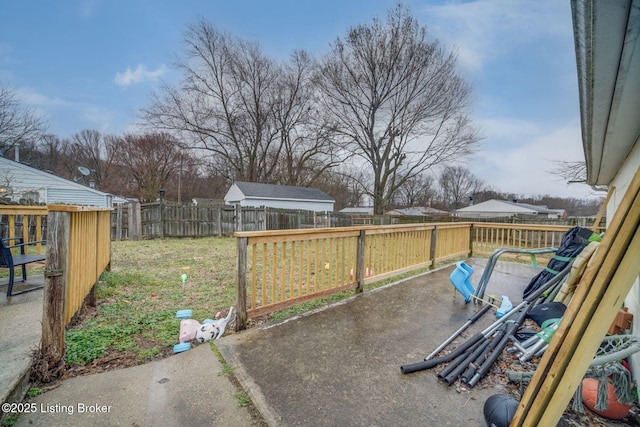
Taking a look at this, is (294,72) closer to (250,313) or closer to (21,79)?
(21,79)

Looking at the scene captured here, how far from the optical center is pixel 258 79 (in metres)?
19.6

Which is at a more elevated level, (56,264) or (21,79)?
(21,79)

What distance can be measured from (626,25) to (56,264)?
3.24 m

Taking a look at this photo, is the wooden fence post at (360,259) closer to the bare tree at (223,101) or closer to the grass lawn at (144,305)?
the grass lawn at (144,305)

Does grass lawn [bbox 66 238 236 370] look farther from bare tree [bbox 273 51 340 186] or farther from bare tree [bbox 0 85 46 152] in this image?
bare tree [bbox 273 51 340 186]

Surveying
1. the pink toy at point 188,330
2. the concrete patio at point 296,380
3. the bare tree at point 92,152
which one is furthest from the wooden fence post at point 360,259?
the bare tree at point 92,152

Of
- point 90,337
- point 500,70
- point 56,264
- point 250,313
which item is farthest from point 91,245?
point 500,70

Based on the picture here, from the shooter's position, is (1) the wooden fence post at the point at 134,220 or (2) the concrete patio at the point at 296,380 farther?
(1) the wooden fence post at the point at 134,220

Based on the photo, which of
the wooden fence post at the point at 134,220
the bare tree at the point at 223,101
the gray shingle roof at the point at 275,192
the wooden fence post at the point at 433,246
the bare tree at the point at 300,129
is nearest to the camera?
the wooden fence post at the point at 433,246

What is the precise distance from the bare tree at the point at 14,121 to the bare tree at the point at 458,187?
1812 inches

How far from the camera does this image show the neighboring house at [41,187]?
11.3 metres

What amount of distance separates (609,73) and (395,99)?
53.9ft

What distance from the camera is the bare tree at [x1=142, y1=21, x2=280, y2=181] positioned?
1802 cm

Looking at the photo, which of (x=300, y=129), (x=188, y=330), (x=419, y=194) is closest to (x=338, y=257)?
(x=188, y=330)
